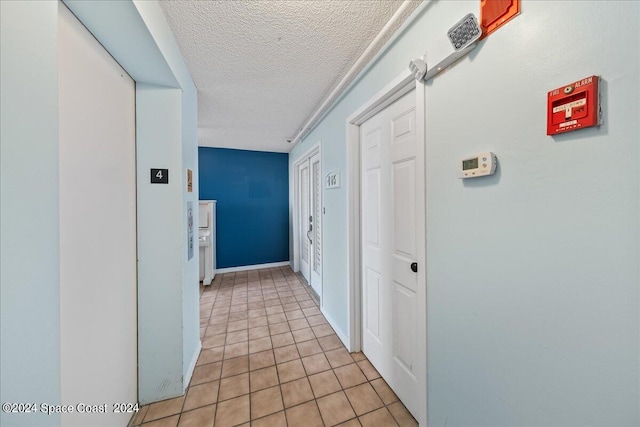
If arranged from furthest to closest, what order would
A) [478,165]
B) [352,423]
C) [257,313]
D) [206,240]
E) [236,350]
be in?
[206,240] → [257,313] → [236,350] → [352,423] → [478,165]

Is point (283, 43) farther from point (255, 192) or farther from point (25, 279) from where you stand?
point (255, 192)

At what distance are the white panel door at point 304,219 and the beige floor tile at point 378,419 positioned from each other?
234cm

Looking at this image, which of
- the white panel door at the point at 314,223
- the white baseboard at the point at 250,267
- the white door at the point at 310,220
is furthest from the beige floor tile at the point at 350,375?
the white baseboard at the point at 250,267

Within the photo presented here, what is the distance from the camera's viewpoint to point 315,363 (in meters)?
1.89

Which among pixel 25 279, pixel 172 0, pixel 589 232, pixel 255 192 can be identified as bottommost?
pixel 25 279

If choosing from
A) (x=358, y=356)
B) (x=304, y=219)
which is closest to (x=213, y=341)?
(x=358, y=356)

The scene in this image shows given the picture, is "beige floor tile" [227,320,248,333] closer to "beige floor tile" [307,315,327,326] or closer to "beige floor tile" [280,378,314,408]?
Answer: "beige floor tile" [307,315,327,326]

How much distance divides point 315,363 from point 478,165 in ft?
6.16

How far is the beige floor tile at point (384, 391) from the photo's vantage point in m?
1.53

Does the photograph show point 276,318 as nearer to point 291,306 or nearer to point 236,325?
point 291,306

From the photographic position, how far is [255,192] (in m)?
4.61

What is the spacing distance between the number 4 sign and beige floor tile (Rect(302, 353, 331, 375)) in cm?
177

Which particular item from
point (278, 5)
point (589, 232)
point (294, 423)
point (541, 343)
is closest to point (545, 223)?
point (589, 232)

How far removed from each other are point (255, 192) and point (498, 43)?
426 cm
